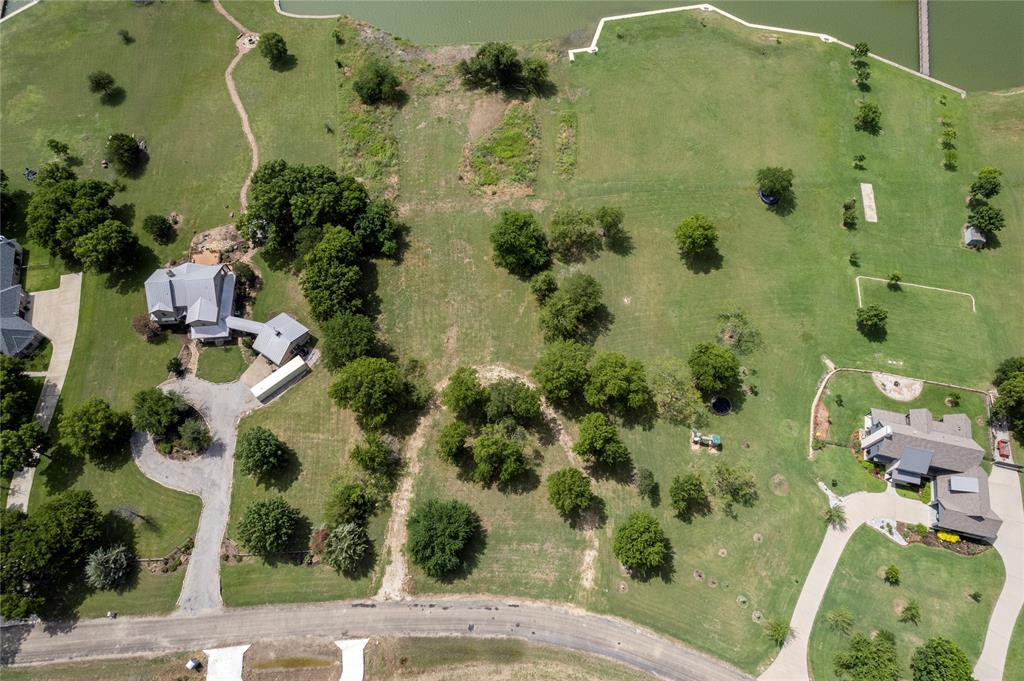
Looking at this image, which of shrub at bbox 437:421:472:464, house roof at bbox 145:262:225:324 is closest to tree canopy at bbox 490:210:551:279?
shrub at bbox 437:421:472:464

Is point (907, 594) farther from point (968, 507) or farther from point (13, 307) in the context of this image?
point (13, 307)

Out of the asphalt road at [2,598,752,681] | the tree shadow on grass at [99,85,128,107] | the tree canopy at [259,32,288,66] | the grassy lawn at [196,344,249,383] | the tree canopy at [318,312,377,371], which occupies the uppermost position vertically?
the tree canopy at [259,32,288,66]

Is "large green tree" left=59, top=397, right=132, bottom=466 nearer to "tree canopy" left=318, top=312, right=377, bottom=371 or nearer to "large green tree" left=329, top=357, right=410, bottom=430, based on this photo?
"tree canopy" left=318, top=312, right=377, bottom=371

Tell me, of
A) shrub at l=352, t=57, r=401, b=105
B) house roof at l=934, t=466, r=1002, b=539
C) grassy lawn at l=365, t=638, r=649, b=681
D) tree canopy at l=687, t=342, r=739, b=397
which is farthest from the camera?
shrub at l=352, t=57, r=401, b=105

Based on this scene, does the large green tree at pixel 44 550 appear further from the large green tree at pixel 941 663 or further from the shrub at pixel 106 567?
the large green tree at pixel 941 663

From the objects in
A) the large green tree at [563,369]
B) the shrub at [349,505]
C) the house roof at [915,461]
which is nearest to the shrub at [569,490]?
the large green tree at [563,369]

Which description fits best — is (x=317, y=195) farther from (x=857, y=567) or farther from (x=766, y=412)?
(x=857, y=567)
